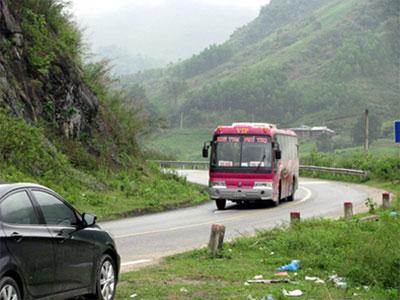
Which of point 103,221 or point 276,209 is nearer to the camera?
point 103,221

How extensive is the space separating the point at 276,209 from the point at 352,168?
99.9 feet

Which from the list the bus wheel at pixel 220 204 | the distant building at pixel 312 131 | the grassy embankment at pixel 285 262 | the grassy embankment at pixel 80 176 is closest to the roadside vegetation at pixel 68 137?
the grassy embankment at pixel 80 176

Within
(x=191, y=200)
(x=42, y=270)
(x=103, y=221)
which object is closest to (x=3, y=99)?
(x=103, y=221)

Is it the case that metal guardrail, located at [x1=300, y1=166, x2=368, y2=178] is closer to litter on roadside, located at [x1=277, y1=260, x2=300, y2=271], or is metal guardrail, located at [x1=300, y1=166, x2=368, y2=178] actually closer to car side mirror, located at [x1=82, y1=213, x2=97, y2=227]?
litter on roadside, located at [x1=277, y1=260, x2=300, y2=271]

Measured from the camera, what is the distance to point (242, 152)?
32219 mm

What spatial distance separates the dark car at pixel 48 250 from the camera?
8.18m

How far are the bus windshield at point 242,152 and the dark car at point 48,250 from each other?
21.3m

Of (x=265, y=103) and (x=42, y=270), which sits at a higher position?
(x=265, y=103)

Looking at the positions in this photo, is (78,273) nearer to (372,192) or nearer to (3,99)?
(3,99)

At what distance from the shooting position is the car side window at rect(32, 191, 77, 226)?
9.22 metres

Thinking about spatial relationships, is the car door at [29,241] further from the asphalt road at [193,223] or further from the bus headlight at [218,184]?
the bus headlight at [218,184]

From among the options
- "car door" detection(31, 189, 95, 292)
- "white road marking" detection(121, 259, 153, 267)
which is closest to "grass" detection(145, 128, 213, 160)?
"white road marking" detection(121, 259, 153, 267)

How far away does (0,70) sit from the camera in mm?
30656

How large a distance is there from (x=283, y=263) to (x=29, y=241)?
22.8 feet
